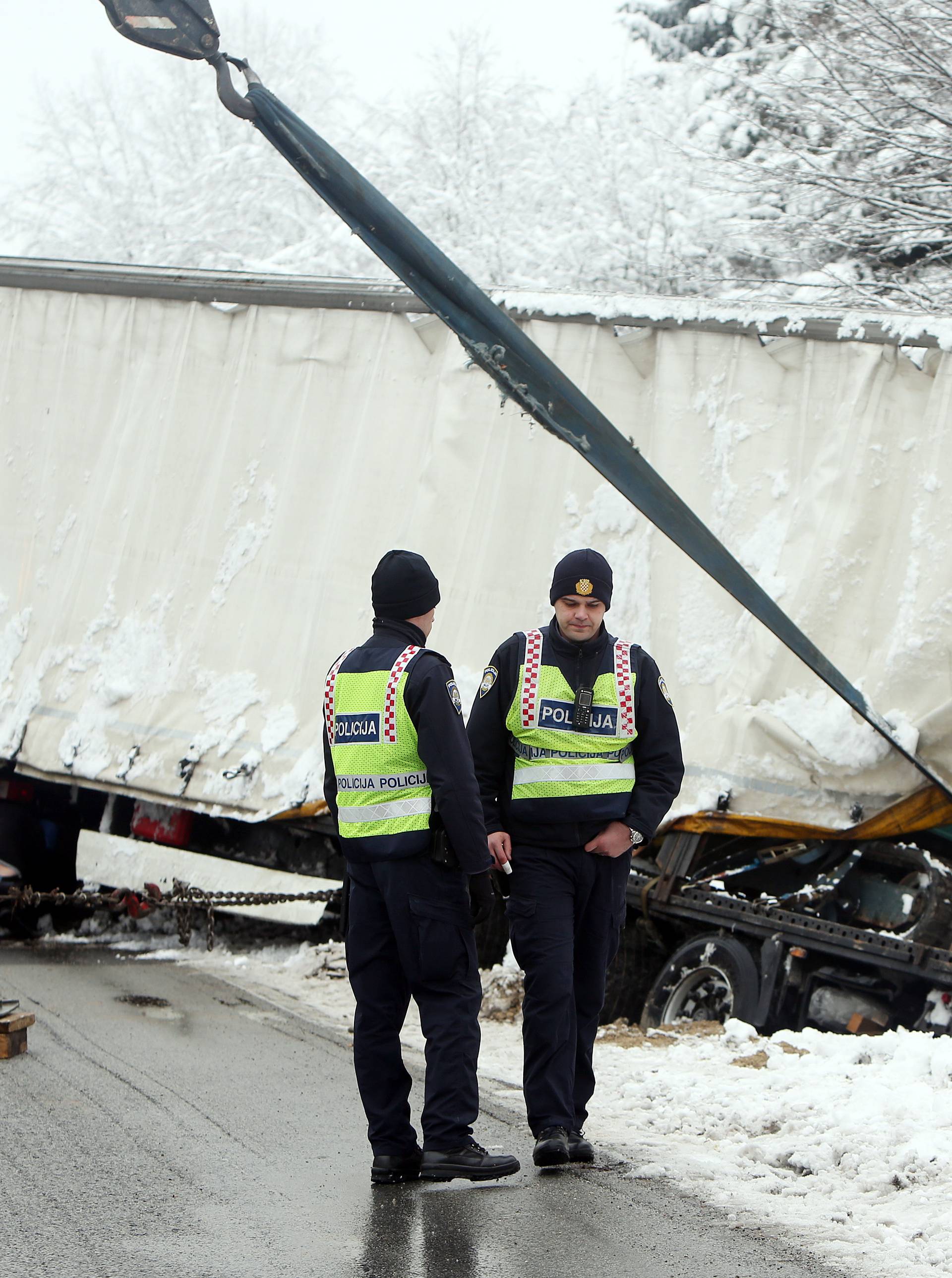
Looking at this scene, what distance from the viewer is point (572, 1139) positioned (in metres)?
4.26

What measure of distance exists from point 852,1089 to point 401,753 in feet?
6.54

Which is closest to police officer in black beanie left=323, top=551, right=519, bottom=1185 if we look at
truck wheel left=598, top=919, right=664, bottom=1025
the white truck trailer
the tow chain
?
the white truck trailer

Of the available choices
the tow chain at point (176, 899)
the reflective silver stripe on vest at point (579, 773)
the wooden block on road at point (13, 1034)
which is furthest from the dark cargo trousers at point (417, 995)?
the tow chain at point (176, 899)

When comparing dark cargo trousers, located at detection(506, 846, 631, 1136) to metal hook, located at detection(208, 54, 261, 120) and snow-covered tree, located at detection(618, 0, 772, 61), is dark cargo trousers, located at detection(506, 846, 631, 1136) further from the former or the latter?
snow-covered tree, located at detection(618, 0, 772, 61)

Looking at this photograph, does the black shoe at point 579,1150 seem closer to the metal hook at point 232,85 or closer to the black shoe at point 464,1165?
the black shoe at point 464,1165

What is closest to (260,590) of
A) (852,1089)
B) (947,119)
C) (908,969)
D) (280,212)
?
(908,969)

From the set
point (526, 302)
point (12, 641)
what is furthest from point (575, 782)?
point (12, 641)

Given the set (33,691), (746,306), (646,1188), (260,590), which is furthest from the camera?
(33,691)

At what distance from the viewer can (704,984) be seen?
687 centimetres

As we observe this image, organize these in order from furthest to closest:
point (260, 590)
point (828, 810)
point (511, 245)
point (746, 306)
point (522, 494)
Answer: point (511, 245), point (260, 590), point (522, 494), point (746, 306), point (828, 810)

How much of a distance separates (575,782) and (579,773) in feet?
0.10

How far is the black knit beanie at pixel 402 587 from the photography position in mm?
4305

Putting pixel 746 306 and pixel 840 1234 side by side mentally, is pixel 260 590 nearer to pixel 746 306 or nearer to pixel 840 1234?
pixel 746 306

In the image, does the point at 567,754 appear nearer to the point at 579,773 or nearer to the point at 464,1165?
the point at 579,773
